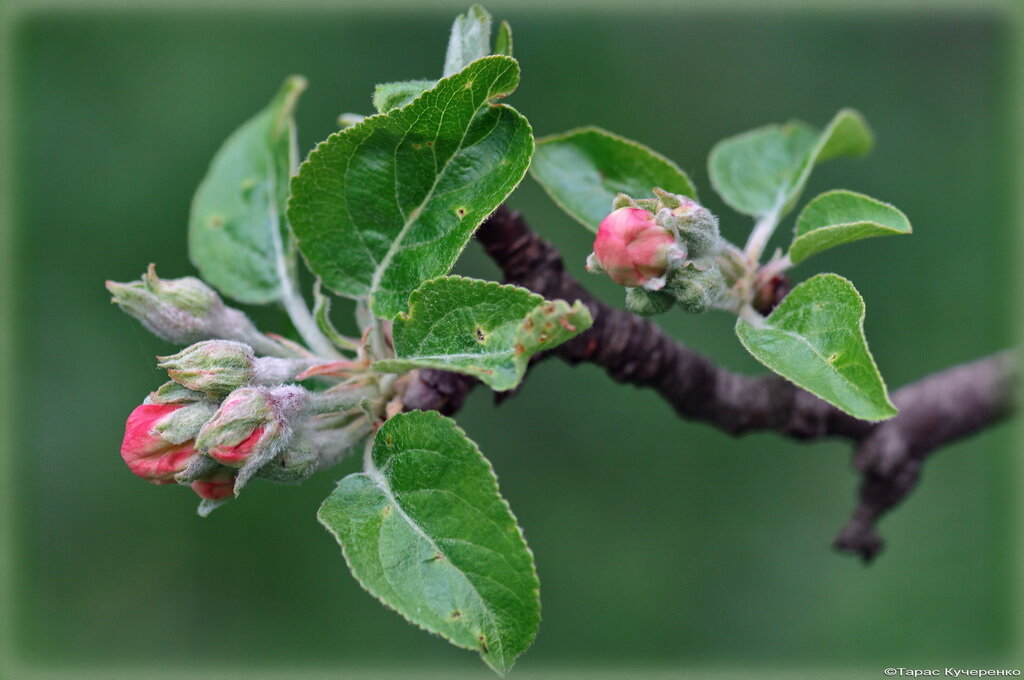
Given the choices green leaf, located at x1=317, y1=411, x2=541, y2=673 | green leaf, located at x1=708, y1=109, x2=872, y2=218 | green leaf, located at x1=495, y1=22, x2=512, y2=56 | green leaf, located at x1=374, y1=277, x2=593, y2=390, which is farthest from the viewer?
green leaf, located at x1=708, y1=109, x2=872, y2=218

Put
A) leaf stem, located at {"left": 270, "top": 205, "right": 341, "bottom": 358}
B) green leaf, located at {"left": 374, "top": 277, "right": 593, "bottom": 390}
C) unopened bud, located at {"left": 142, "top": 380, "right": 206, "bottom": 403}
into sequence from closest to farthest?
green leaf, located at {"left": 374, "top": 277, "right": 593, "bottom": 390} < unopened bud, located at {"left": 142, "top": 380, "right": 206, "bottom": 403} < leaf stem, located at {"left": 270, "top": 205, "right": 341, "bottom": 358}

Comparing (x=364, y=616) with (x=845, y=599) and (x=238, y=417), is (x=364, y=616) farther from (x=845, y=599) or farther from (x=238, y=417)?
(x=238, y=417)

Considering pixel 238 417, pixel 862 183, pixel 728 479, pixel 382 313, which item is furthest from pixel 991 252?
pixel 238 417

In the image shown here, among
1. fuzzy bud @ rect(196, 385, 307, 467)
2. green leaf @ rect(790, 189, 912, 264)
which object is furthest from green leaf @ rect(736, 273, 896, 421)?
fuzzy bud @ rect(196, 385, 307, 467)

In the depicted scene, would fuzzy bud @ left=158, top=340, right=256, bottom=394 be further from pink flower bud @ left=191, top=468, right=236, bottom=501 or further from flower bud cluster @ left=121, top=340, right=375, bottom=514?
pink flower bud @ left=191, top=468, right=236, bottom=501

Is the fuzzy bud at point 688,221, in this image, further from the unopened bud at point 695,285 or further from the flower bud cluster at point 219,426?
the flower bud cluster at point 219,426

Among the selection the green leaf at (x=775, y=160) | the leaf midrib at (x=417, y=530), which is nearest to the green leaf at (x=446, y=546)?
the leaf midrib at (x=417, y=530)

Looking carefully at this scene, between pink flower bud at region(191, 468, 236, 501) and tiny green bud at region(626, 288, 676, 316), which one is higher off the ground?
tiny green bud at region(626, 288, 676, 316)
